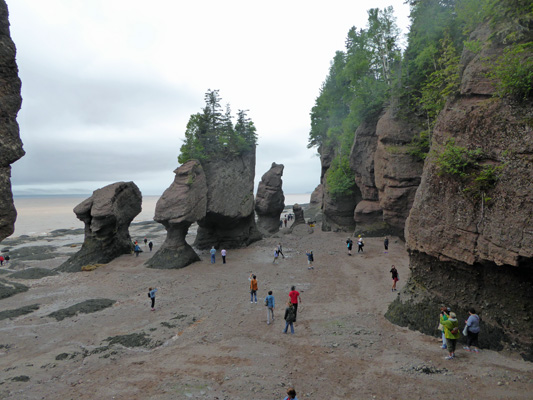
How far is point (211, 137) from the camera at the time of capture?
36.2m

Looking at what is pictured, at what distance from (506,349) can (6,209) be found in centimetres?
1481

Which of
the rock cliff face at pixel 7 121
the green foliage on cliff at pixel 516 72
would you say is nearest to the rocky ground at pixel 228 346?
the rock cliff face at pixel 7 121

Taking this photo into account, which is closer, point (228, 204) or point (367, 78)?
point (367, 78)

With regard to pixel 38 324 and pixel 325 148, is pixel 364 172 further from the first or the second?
pixel 38 324

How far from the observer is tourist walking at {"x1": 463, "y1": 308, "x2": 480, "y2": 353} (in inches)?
411

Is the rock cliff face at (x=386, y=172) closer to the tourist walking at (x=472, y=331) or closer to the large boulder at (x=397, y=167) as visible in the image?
the large boulder at (x=397, y=167)

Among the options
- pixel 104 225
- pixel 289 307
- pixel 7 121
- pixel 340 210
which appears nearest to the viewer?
pixel 7 121

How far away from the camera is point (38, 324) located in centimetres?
1622

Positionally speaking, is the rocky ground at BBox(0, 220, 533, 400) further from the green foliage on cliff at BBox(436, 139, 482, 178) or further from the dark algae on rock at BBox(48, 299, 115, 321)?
the green foliage on cliff at BBox(436, 139, 482, 178)

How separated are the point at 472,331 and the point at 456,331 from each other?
68cm

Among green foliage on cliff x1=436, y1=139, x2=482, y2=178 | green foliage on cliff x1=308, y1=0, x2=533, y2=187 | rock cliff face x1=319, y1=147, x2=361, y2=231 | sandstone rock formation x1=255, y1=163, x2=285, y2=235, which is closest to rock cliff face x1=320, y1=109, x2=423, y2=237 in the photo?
green foliage on cliff x1=308, y1=0, x2=533, y2=187

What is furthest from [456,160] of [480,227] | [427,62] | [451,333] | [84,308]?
[84,308]

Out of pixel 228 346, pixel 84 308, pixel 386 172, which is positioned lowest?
pixel 84 308

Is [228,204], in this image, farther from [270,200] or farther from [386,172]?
[386,172]
